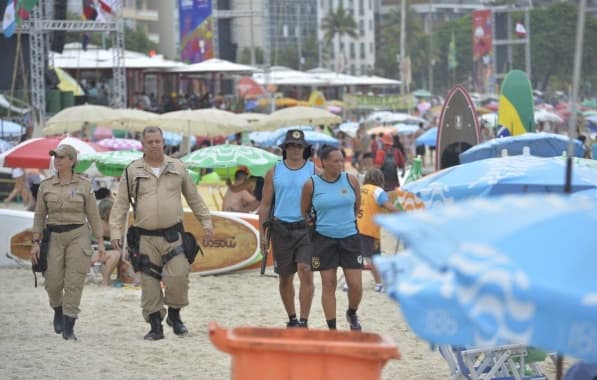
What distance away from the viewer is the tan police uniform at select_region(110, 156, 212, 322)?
29.2ft

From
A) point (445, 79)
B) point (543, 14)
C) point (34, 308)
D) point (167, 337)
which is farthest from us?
point (445, 79)

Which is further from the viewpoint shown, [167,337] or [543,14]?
[543,14]

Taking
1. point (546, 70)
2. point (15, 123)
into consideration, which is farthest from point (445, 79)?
point (15, 123)

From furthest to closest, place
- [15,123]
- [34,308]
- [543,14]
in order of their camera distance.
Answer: [543,14] < [15,123] < [34,308]

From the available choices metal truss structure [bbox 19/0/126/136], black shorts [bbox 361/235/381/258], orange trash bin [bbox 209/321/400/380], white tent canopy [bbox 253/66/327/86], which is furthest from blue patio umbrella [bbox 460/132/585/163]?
white tent canopy [bbox 253/66/327/86]

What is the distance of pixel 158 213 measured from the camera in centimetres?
888

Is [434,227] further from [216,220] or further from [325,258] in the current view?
[216,220]

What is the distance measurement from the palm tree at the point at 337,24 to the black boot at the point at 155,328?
121126mm

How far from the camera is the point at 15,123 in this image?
101 feet

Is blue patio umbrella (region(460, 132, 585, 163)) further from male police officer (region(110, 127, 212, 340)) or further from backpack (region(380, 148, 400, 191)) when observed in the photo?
backpack (region(380, 148, 400, 191))

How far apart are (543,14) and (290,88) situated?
1718 centimetres

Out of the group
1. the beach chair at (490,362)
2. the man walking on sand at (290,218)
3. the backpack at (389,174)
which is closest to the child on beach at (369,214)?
the man walking on sand at (290,218)

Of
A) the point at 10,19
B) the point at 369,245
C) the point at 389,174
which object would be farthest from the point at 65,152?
the point at 10,19

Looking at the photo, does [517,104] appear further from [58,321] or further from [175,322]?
Result: [58,321]
